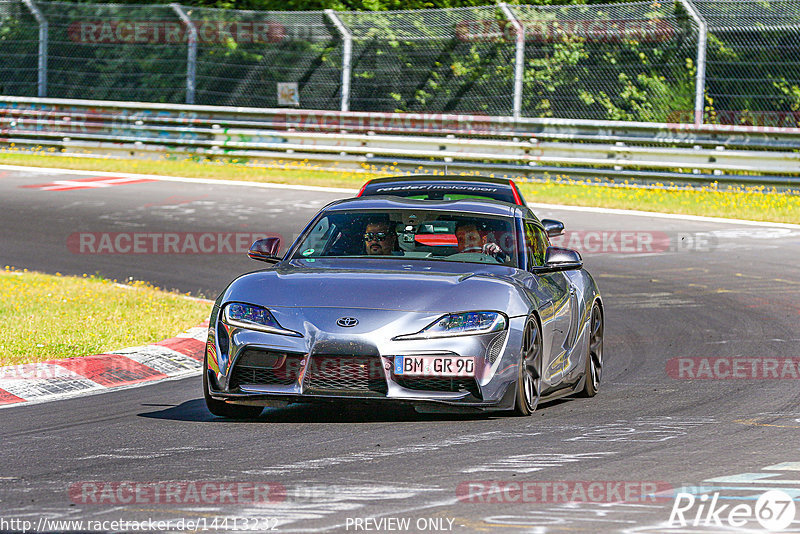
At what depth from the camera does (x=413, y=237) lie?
29.5 ft

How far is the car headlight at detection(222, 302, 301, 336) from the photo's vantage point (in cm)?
753

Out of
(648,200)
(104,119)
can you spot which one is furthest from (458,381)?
(104,119)

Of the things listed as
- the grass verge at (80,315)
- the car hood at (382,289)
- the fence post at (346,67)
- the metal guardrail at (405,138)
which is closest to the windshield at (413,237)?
the car hood at (382,289)

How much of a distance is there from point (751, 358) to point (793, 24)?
13.6 meters

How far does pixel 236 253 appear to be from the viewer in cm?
1711

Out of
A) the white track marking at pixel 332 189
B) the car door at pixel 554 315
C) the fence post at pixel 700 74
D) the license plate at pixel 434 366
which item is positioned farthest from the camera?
the fence post at pixel 700 74

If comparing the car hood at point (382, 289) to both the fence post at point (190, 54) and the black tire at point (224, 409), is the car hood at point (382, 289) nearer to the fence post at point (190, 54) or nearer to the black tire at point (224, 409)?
the black tire at point (224, 409)

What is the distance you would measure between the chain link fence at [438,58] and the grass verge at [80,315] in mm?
12604

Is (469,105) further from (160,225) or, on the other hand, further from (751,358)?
(751,358)

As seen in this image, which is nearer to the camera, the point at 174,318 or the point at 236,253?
the point at 174,318

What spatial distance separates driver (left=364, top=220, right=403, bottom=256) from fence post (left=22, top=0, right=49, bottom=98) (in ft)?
72.3

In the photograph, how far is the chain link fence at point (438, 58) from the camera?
23.2 meters

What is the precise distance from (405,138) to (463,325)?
18.4 m

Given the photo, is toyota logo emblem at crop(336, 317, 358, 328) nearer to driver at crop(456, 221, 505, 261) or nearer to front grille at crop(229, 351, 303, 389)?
front grille at crop(229, 351, 303, 389)
